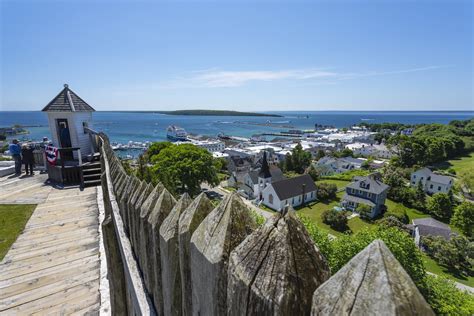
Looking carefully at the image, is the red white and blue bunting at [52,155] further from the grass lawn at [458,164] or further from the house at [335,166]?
the grass lawn at [458,164]

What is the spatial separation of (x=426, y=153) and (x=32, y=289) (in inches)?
3164

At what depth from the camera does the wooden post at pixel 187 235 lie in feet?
4.51

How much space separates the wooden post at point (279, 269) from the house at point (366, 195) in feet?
124

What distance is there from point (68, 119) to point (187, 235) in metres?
12.5

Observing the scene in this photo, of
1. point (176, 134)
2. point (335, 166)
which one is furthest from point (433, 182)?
point (176, 134)

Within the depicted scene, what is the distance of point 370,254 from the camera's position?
0.65 metres

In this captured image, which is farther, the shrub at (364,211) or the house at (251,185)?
the house at (251,185)

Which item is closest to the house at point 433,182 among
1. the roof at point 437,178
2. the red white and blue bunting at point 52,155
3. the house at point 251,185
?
the roof at point 437,178

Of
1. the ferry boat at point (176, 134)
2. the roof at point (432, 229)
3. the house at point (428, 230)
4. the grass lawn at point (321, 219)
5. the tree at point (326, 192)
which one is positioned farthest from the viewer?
the ferry boat at point (176, 134)

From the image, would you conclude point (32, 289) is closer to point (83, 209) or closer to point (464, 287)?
point (83, 209)

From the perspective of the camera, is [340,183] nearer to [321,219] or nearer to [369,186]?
[369,186]

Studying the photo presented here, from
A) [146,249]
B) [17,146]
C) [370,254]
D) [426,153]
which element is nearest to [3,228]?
[146,249]

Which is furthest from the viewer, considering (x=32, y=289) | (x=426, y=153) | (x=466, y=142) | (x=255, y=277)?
(x=466, y=142)

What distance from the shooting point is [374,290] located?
606 millimetres
